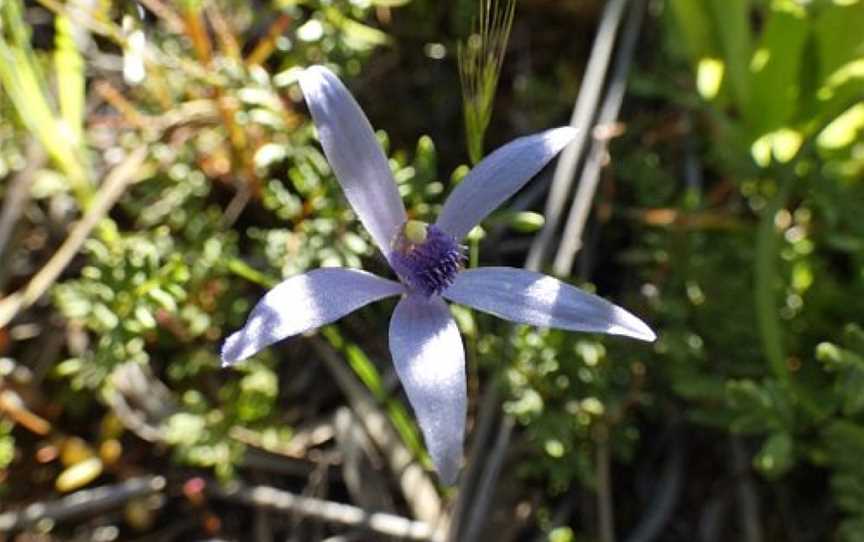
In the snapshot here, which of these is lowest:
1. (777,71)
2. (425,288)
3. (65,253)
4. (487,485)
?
(487,485)

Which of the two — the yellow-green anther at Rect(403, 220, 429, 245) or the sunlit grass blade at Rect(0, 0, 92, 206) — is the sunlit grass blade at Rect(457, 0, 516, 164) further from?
the sunlit grass blade at Rect(0, 0, 92, 206)

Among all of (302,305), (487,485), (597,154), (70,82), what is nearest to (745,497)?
(487,485)

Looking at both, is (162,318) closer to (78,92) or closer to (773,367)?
(78,92)

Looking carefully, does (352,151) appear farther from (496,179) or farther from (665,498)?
(665,498)

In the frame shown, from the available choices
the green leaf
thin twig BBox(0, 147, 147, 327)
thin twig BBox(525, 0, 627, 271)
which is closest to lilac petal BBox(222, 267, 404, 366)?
thin twig BBox(525, 0, 627, 271)

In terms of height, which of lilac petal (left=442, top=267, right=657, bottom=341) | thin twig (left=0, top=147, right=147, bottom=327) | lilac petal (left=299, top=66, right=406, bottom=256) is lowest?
thin twig (left=0, top=147, right=147, bottom=327)

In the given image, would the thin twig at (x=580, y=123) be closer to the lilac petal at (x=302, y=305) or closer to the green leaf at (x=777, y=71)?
the green leaf at (x=777, y=71)
